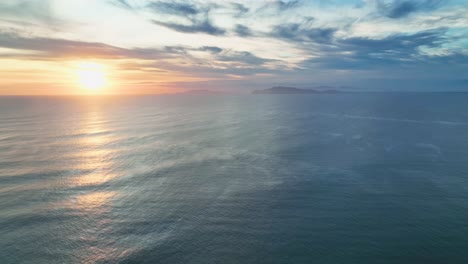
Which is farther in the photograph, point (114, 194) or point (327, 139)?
point (327, 139)

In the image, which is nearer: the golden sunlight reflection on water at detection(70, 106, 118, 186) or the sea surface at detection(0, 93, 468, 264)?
the sea surface at detection(0, 93, 468, 264)

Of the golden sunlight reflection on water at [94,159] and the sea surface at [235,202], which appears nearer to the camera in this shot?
the sea surface at [235,202]

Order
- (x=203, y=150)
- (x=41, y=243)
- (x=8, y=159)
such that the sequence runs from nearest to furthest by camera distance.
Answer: (x=41, y=243)
(x=8, y=159)
(x=203, y=150)

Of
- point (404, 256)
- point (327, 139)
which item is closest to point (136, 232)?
point (404, 256)

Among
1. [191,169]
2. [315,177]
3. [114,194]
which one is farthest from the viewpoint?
[191,169]

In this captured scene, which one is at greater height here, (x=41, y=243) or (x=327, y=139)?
(x=327, y=139)

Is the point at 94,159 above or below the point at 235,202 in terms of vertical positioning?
above

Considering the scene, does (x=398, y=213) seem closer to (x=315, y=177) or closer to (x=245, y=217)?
(x=315, y=177)

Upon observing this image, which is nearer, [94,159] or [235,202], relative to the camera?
[235,202]
